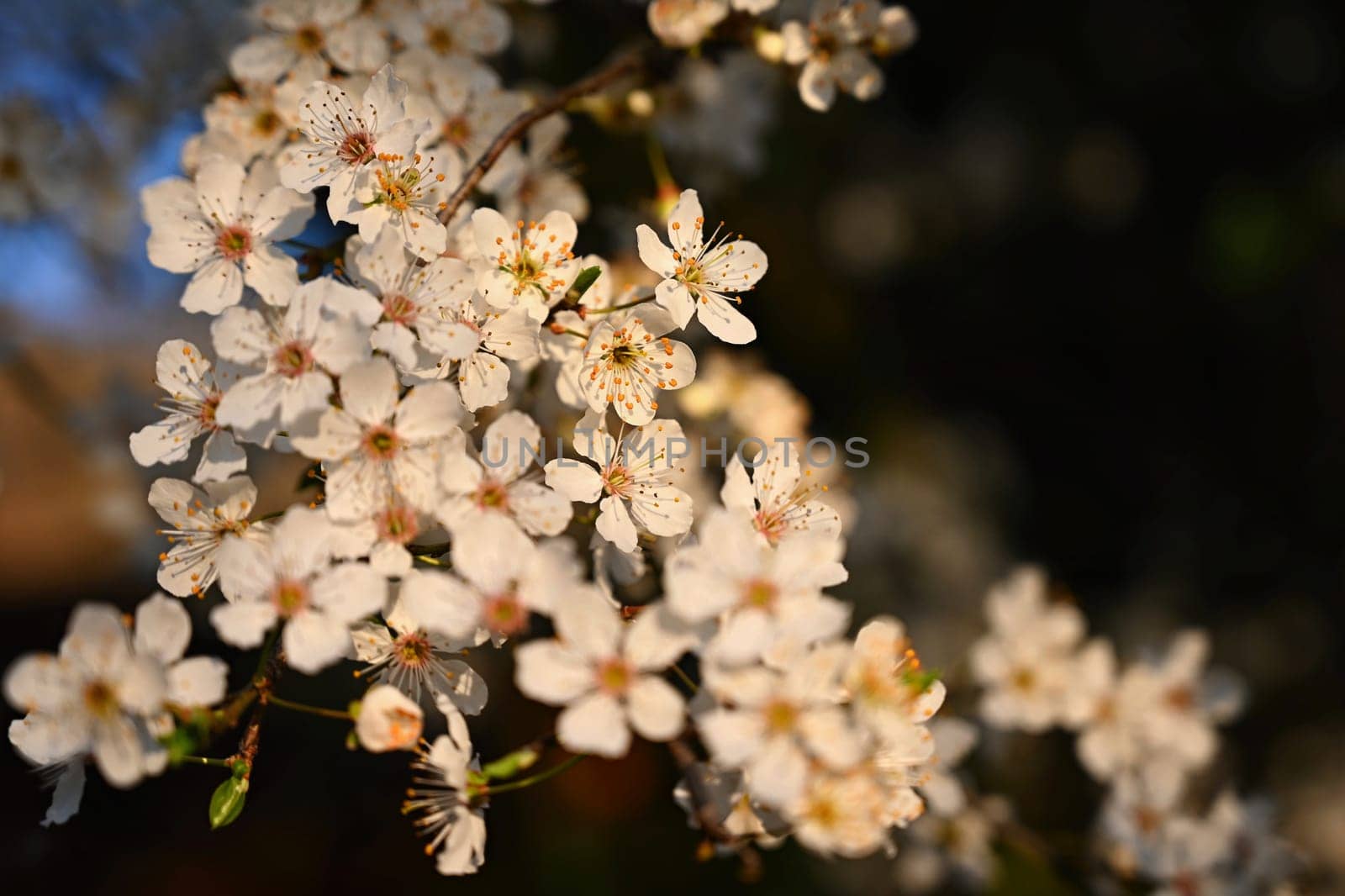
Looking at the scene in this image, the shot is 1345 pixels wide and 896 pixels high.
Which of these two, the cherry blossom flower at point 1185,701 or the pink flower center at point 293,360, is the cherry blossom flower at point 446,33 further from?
the cherry blossom flower at point 1185,701

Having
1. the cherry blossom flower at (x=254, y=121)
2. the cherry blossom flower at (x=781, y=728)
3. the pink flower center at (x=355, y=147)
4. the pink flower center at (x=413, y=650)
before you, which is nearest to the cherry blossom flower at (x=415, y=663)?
the pink flower center at (x=413, y=650)

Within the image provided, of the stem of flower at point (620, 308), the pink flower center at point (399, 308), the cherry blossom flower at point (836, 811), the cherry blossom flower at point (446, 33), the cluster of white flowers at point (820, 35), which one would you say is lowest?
the cherry blossom flower at point (836, 811)

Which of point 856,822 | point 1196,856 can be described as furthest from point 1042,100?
point 856,822

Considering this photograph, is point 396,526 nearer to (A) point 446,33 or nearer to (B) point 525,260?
(B) point 525,260

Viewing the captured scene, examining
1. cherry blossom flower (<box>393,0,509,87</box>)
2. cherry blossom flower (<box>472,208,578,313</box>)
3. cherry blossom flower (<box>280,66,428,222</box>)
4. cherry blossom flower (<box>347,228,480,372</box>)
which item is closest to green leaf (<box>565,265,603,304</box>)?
cherry blossom flower (<box>472,208,578,313</box>)

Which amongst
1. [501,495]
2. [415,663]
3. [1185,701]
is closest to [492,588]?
[501,495]

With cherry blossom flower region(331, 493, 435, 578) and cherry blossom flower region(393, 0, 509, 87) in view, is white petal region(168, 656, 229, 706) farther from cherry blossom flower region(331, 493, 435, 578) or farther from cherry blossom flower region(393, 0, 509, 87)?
cherry blossom flower region(393, 0, 509, 87)
